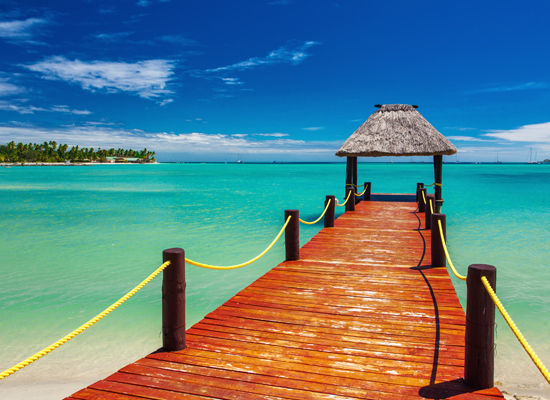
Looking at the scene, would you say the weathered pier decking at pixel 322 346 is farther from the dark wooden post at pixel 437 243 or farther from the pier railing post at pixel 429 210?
the pier railing post at pixel 429 210

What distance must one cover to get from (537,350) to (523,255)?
6201 mm

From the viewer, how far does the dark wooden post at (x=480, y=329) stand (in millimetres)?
2592

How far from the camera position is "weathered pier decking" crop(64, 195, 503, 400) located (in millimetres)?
2672

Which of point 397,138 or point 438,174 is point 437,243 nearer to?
point 438,174

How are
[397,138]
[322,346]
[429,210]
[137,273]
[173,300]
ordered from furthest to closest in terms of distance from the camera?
[397,138], [429,210], [137,273], [322,346], [173,300]

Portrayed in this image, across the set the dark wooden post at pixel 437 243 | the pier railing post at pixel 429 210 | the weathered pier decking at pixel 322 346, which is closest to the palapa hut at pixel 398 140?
the pier railing post at pixel 429 210

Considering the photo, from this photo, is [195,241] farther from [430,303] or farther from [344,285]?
[430,303]

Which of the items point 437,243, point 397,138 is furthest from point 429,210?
point 397,138

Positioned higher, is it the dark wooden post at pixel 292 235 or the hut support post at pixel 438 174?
the hut support post at pixel 438 174

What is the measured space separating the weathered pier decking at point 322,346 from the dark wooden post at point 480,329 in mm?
115

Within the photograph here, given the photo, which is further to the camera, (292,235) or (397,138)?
(397,138)

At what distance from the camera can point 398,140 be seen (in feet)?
47.3

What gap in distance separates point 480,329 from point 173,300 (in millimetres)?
2529

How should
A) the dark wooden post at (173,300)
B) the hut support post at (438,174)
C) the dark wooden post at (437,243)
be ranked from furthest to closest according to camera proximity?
the hut support post at (438,174), the dark wooden post at (437,243), the dark wooden post at (173,300)
